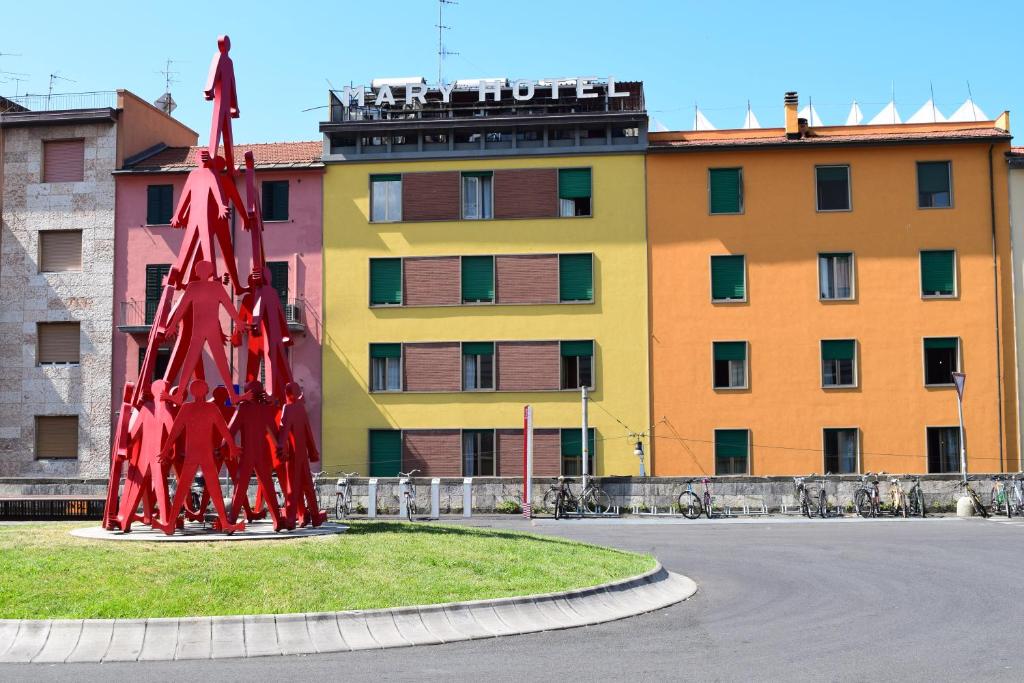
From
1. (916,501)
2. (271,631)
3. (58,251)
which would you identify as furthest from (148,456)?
(58,251)

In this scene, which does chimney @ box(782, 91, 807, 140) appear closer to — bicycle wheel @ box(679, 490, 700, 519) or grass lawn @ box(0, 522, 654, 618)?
bicycle wheel @ box(679, 490, 700, 519)

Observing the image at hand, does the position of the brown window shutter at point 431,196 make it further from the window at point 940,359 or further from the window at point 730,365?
the window at point 940,359

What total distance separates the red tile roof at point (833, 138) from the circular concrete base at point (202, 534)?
25.6 metres

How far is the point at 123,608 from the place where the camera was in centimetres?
1146

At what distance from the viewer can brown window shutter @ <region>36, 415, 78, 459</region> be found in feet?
135

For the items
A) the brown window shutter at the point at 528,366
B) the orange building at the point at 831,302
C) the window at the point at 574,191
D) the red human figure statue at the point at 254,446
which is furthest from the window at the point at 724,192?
the red human figure statue at the point at 254,446

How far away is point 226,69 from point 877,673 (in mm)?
13001

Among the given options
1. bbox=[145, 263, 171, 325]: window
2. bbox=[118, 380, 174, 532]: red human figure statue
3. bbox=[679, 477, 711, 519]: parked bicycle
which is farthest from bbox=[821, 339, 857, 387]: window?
bbox=[118, 380, 174, 532]: red human figure statue

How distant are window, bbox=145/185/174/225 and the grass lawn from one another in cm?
2629

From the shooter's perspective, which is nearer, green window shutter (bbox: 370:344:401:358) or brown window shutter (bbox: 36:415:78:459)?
green window shutter (bbox: 370:344:401:358)

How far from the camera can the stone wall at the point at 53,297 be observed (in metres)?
41.0

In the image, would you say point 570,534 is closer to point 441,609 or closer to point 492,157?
point 441,609

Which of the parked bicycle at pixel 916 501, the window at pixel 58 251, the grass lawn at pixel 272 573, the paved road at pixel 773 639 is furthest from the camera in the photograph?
the window at pixel 58 251

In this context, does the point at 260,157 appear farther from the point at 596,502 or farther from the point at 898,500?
the point at 898,500
